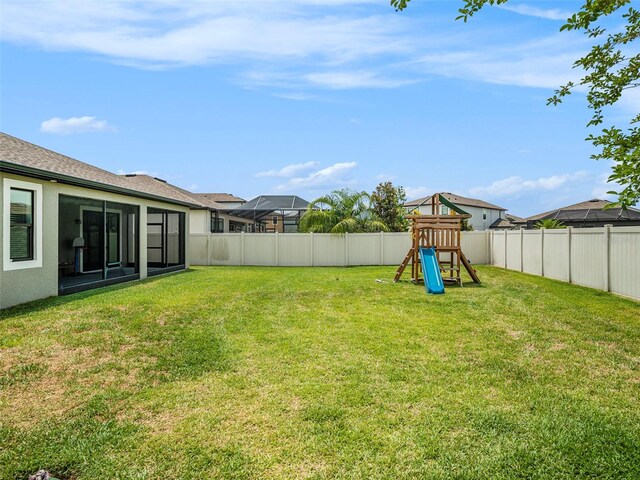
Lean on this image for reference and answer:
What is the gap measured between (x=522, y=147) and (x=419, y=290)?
7.64 meters

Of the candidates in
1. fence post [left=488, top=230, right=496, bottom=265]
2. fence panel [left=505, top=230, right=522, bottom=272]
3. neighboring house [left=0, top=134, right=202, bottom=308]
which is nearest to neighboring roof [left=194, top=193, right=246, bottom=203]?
neighboring house [left=0, top=134, right=202, bottom=308]

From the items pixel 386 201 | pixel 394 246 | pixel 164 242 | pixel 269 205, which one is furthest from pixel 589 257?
pixel 386 201

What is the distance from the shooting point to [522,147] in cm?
1394

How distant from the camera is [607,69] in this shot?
5.10m

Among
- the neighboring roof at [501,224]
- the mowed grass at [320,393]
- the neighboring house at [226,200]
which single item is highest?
the neighboring house at [226,200]

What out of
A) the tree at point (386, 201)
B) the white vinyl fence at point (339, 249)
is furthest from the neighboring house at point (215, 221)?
the tree at point (386, 201)

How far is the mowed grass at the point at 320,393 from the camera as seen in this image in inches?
101

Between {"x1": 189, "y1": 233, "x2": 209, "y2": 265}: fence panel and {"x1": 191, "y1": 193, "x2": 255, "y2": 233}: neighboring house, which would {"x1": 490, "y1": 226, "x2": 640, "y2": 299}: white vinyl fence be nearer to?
{"x1": 191, "y1": 193, "x2": 255, "y2": 233}: neighboring house

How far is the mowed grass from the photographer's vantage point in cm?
255

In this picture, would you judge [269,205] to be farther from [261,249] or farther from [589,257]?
[589,257]

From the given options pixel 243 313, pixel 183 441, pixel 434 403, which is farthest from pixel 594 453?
pixel 243 313

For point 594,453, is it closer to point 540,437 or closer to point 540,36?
point 540,437

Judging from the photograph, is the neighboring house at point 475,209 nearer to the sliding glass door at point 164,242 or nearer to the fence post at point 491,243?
the fence post at point 491,243

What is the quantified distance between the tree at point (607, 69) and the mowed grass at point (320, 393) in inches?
95.2
